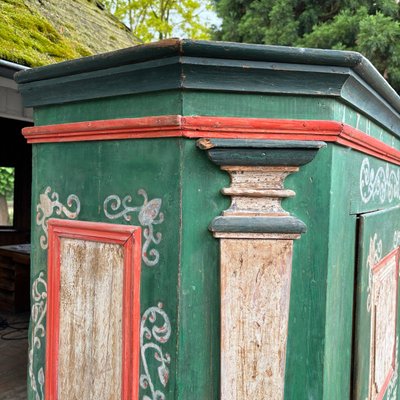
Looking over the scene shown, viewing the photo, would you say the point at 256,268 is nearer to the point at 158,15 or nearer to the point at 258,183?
the point at 258,183

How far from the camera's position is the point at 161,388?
5.30ft

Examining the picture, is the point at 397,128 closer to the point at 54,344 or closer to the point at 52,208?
the point at 52,208

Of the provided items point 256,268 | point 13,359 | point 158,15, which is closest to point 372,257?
point 256,268

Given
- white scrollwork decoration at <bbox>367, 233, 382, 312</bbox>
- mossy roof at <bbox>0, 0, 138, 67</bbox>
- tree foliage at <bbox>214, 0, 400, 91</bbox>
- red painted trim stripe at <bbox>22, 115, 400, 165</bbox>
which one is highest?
tree foliage at <bbox>214, 0, 400, 91</bbox>

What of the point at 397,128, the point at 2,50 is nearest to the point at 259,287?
the point at 397,128

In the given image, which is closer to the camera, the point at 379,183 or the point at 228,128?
the point at 228,128

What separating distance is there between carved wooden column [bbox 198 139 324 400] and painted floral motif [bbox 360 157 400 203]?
53 cm

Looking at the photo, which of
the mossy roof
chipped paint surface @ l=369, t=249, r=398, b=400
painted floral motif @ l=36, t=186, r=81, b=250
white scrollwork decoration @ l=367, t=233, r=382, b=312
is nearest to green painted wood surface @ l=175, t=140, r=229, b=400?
painted floral motif @ l=36, t=186, r=81, b=250

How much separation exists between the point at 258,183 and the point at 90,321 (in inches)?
33.6

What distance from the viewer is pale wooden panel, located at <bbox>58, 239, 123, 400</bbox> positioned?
1.73 metres

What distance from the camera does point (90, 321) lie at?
5.89ft

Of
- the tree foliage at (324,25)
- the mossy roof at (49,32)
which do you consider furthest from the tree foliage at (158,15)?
the mossy roof at (49,32)

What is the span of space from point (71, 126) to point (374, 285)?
153 cm

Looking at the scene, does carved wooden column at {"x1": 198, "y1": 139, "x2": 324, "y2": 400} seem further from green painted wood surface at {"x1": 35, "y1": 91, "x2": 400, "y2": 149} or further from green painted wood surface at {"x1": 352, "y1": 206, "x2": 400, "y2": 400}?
green painted wood surface at {"x1": 352, "y1": 206, "x2": 400, "y2": 400}
